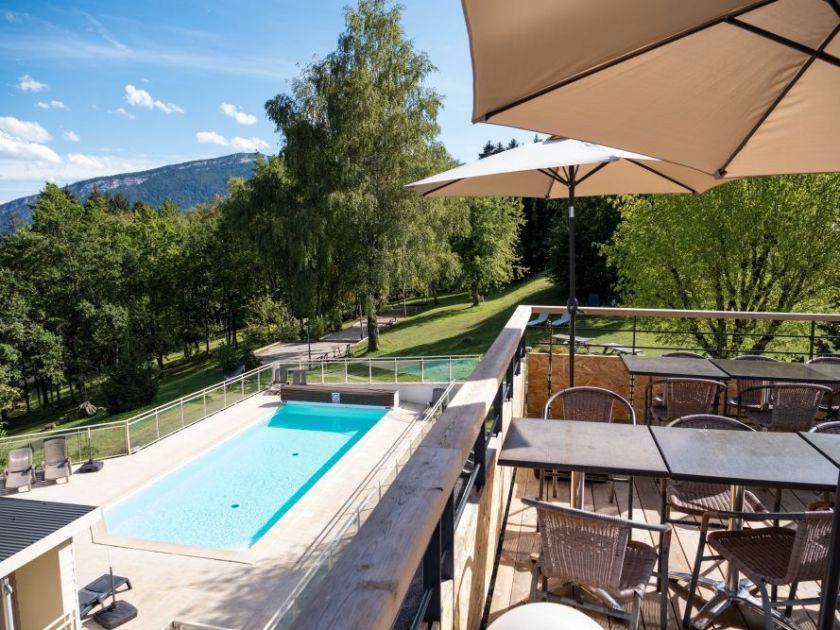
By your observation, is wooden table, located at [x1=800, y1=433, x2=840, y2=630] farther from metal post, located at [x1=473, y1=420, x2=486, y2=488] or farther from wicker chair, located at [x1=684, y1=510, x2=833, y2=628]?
metal post, located at [x1=473, y1=420, x2=486, y2=488]

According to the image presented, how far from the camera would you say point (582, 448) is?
2.51 metres

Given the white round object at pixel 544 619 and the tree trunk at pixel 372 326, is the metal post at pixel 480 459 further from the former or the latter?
the tree trunk at pixel 372 326

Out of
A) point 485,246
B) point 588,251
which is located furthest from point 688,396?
point 485,246

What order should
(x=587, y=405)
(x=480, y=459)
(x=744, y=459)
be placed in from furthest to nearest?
(x=587, y=405), (x=744, y=459), (x=480, y=459)

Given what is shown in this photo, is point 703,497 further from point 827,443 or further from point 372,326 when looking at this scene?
point 372,326

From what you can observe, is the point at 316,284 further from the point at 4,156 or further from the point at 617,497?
the point at 4,156

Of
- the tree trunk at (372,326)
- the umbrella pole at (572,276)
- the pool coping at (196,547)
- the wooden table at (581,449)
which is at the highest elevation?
the umbrella pole at (572,276)

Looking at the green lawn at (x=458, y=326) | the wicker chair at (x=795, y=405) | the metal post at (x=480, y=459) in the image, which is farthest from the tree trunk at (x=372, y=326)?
the metal post at (x=480, y=459)

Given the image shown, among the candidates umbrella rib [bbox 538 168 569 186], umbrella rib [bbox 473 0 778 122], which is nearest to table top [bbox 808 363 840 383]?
umbrella rib [bbox 538 168 569 186]

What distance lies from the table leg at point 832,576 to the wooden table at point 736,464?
0.92m

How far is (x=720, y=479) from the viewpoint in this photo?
2193mm

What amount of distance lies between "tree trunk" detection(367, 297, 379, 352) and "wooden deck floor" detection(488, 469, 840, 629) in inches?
661

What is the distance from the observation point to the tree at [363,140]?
18.9 metres

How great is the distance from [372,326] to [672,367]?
18.8 m
